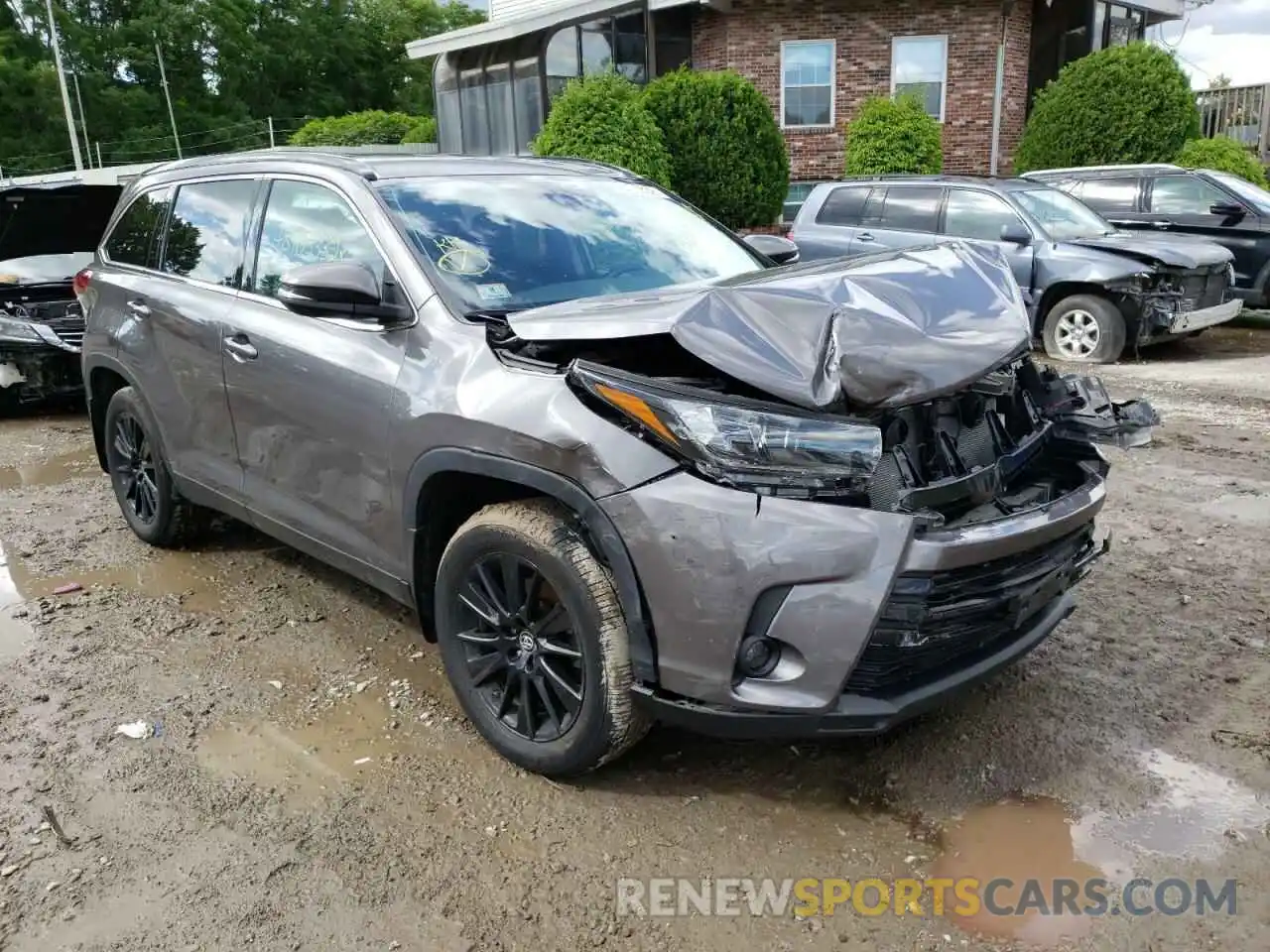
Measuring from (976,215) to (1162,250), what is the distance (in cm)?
182

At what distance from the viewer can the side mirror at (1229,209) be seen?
443 inches

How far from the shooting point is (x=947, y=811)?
2.96 m

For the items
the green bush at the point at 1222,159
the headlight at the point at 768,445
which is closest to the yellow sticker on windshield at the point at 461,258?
the headlight at the point at 768,445

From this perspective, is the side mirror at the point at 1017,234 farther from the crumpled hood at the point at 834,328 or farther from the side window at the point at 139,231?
the side window at the point at 139,231

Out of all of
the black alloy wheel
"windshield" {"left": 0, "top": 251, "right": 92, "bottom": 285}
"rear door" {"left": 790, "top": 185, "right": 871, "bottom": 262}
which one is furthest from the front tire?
"rear door" {"left": 790, "top": 185, "right": 871, "bottom": 262}

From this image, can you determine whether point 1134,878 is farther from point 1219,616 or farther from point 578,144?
point 578,144

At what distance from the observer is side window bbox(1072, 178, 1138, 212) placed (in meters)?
12.0

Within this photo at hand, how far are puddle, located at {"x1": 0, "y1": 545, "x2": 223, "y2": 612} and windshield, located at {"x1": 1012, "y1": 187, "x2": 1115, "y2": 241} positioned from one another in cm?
839

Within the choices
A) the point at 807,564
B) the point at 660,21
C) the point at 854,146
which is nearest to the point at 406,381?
the point at 807,564

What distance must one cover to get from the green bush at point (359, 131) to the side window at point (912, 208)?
23558mm

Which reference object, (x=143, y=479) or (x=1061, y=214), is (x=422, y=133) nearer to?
(x=1061, y=214)

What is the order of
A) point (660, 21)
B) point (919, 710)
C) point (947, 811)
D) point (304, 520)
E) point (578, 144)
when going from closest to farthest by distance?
point (919, 710) → point (947, 811) → point (304, 520) → point (578, 144) → point (660, 21)

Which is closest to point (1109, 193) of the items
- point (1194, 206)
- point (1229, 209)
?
point (1194, 206)

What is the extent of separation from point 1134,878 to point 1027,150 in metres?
17.4
